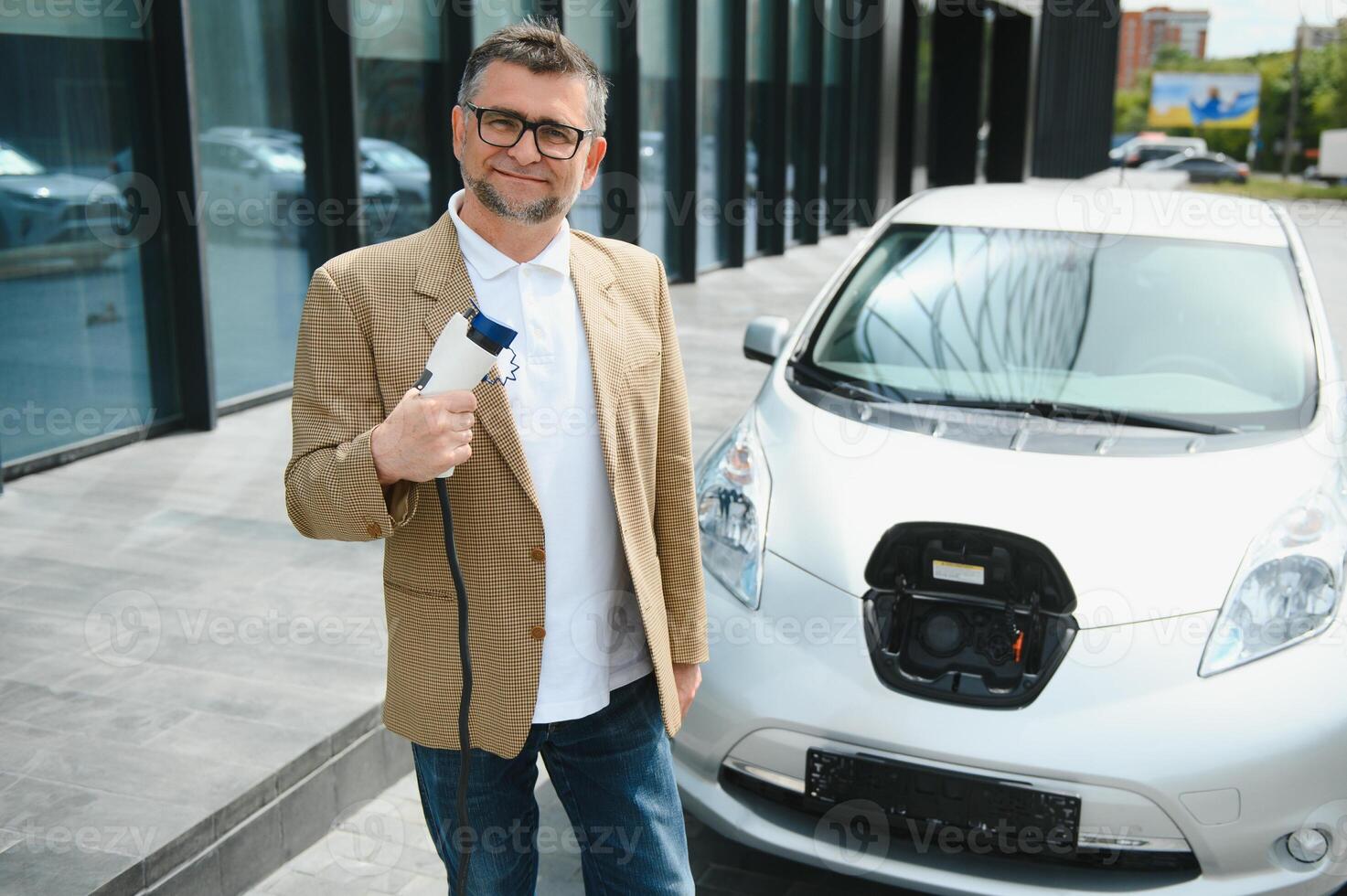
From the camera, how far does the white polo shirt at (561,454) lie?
6.73ft

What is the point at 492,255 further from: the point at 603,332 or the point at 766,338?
the point at 766,338

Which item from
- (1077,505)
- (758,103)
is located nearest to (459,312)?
(1077,505)

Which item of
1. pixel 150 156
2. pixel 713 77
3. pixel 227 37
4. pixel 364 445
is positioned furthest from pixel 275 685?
pixel 713 77

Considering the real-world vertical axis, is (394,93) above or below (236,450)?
above

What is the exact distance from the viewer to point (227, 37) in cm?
734

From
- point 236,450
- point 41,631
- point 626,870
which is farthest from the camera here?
point 236,450

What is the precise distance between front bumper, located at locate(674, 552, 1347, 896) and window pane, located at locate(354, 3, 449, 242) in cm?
622

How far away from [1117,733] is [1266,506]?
2.51 ft

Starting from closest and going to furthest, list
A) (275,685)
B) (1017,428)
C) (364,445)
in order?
1. (364,445)
2. (1017,428)
3. (275,685)

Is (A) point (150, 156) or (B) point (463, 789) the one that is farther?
(A) point (150, 156)

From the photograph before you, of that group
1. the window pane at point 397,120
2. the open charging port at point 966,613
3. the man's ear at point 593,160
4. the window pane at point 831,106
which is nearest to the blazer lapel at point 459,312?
the man's ear at point 593,160

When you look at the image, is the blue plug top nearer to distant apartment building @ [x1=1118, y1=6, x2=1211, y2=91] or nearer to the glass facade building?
the glass facade building

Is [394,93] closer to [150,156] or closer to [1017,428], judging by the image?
[150,156]

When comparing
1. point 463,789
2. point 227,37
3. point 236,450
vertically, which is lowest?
point 236,450
